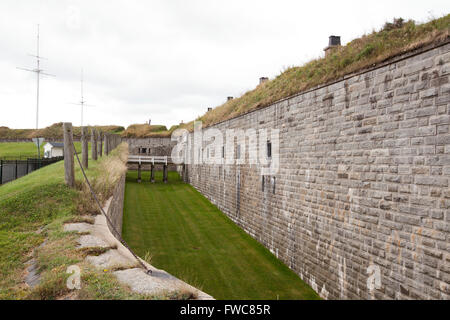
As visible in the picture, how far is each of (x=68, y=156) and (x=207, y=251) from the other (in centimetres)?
570

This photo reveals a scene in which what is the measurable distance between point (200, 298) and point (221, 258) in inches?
298

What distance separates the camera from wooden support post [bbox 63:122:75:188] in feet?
25.2

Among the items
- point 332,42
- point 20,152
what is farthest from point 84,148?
point 20,152

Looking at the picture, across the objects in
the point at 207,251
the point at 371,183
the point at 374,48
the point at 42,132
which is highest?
the point at 42,132

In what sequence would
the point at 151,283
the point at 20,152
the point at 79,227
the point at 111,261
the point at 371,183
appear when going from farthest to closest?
the point at 20,152
the point at 371,183
the point at 79,227
the point at 111,261
the point at 151,283

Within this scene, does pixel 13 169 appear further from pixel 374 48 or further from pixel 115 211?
pixel 374 48

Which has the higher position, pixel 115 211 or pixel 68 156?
pixel 68 156

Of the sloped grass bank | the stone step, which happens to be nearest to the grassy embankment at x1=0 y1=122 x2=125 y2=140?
the sloped grass bank

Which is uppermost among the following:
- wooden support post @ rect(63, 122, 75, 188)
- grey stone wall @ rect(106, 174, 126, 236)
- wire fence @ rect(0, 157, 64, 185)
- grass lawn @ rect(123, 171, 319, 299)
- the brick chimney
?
the brick chimney

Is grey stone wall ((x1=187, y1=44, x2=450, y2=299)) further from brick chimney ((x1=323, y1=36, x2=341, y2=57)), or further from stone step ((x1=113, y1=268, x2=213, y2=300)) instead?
stone step ((x1=113, y1=268, x2=213, y2=300))

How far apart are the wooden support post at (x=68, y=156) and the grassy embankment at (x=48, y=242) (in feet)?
0.76

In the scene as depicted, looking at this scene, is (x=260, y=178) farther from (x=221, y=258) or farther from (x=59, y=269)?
(x=59, y=269)

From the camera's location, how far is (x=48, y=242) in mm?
4977

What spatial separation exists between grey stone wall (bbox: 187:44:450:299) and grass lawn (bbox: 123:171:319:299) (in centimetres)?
68
